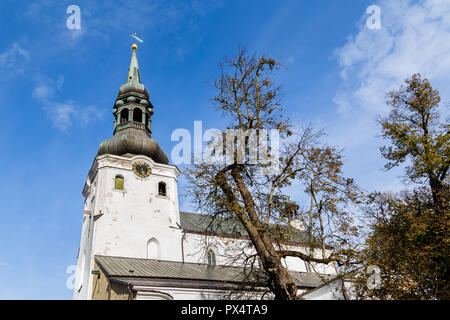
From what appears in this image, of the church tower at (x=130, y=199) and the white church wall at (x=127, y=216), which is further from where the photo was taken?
the church tower at (x=130, y=199)

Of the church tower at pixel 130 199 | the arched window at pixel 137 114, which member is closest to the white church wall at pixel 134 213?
the church tower at pixel 130 199

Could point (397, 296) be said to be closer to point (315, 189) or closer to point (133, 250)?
point (315, 189)

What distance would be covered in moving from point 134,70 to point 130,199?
13190 mm

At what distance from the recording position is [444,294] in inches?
428

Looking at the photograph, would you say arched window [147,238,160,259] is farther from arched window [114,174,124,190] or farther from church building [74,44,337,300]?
arched window [114,174,124,190]

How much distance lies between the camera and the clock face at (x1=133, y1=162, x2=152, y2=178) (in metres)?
27.1

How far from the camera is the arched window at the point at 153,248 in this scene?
82.5 ft

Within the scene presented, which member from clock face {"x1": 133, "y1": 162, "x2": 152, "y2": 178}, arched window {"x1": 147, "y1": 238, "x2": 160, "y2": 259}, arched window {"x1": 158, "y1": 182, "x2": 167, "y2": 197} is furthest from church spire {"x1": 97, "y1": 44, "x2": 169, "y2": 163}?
arched window {"x1": 147, "y1": 238, "x2": 160, "y2": 259}

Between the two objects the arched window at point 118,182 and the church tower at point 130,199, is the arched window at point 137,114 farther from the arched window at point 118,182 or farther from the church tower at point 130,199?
the arched window at point 118,182

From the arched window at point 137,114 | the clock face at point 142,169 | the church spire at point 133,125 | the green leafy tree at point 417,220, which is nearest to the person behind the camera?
the green leafy tree at point 417,220
